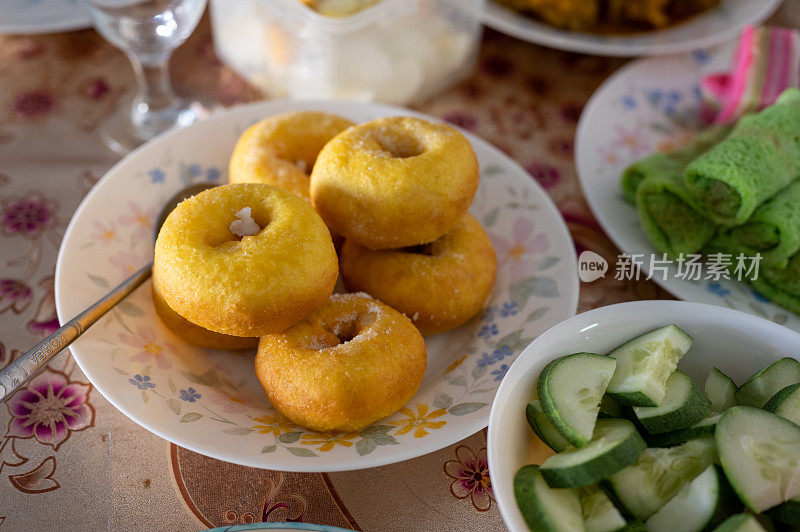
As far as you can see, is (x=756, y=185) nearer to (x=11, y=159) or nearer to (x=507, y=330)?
(x=507, y=330)

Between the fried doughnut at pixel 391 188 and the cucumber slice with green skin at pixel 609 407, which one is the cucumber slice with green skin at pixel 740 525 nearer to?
the cucumber slice with green skin at pixel 609 407

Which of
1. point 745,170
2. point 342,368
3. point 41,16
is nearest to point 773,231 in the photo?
point 745,170

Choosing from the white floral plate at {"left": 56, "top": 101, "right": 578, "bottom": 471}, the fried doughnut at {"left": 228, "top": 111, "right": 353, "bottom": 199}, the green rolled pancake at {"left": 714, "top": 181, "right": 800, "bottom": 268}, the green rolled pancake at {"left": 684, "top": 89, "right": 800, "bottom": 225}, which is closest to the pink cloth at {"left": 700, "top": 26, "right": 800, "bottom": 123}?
the green rolled pancake at {"left": 684, "top": 89, "right": 800, "bottom": 225}

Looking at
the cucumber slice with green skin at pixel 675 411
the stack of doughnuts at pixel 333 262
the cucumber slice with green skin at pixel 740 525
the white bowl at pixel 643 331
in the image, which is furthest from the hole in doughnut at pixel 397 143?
the cucumber slice with green skin at pixel 740 525

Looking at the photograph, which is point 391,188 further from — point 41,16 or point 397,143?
point 41,16

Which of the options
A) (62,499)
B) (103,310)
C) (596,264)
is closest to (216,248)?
(103,310)

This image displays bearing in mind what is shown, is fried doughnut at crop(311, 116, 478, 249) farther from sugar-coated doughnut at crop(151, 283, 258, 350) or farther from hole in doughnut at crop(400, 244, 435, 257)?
sugar-coated doughnut at crop(151, 283, 258, 350)
